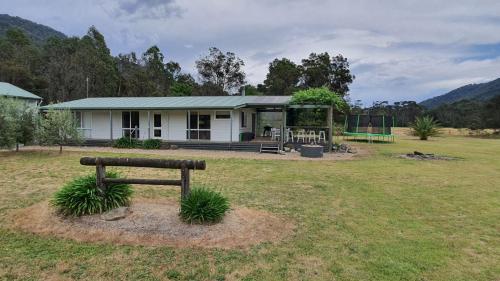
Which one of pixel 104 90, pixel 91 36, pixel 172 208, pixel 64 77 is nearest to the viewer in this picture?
pixel 172 208

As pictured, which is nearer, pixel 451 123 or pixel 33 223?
pixel 33 223

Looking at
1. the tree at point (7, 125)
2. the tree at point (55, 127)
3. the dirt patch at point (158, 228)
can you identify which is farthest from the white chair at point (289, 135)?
the dirt patch at point (158, 228)

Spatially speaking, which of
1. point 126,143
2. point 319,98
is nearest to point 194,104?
point 126,143

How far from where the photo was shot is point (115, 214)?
233 inches

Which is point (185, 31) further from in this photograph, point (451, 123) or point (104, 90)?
point (451, 123)

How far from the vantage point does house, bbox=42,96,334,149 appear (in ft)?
69.3

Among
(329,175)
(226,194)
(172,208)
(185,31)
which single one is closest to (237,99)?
(185,31)

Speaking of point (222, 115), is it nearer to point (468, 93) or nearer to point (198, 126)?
point (198, 126)

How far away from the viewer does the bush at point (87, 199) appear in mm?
5922

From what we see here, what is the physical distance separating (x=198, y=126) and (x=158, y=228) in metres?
16.8

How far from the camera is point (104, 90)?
48469 mm

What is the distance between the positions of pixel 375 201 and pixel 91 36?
2314 inches

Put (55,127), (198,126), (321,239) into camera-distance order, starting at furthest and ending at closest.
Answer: (198,126), (55,127), (321,239)

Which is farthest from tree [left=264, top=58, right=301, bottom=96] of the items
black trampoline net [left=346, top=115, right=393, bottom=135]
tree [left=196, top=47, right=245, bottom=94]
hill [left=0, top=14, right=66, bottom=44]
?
hill [left=0, top=14, right=66, bottom=44]
